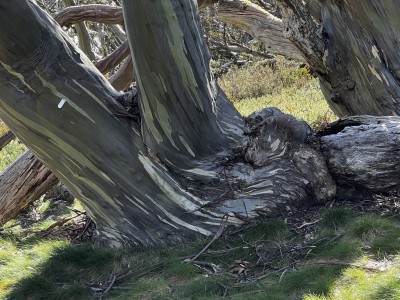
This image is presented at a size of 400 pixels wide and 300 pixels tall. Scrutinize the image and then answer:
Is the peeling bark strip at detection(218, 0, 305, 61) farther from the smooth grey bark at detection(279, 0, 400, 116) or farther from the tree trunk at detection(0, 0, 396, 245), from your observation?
the tree trunk at detection(0, 0, 396, 245)

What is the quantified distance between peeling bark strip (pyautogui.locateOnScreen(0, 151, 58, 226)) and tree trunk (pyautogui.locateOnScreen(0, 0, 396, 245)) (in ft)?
5.40

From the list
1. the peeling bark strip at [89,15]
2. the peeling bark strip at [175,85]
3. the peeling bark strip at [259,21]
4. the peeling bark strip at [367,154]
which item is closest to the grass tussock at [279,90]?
the peeling bark strip at [259,21]

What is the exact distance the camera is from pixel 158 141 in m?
4.77

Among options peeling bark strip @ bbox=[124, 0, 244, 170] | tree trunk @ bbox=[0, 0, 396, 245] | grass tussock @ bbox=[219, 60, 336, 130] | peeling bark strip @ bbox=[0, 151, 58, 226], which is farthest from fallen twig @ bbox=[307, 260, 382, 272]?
grass tussock @ bbox=[219, 60, 336, 130]

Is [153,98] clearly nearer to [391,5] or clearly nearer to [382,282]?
[382,282]

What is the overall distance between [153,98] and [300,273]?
6.39 ft

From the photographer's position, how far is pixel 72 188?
4961 mm

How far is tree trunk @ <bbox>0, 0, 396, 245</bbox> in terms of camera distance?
14.9 feet

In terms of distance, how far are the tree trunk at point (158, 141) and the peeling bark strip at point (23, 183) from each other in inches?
64.8

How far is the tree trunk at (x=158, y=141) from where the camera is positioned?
4.54 metres

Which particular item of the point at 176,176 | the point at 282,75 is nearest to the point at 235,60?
the point at 282,75

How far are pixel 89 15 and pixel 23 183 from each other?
117 inches

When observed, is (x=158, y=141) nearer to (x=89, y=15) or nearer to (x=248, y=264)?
(x=248, y=264)

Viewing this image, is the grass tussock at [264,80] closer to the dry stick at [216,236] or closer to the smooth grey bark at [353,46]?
the smooth grey bark at [353,46]
